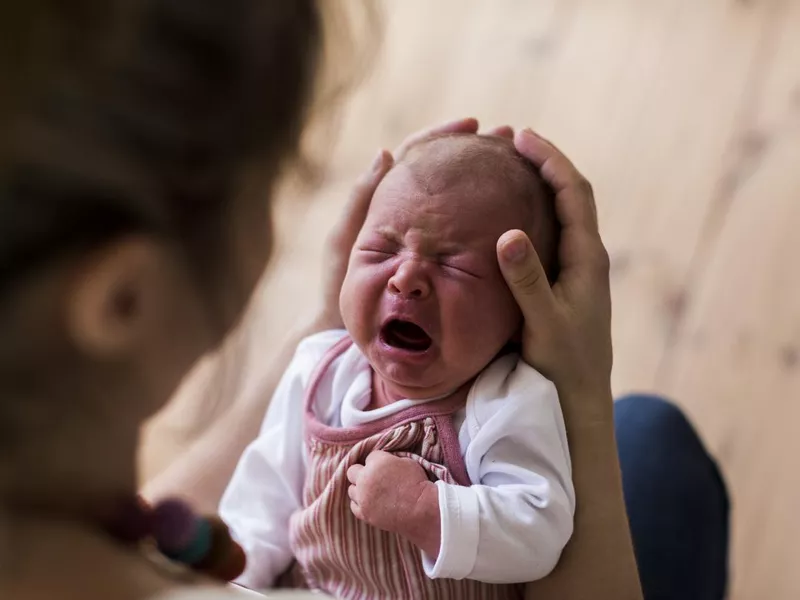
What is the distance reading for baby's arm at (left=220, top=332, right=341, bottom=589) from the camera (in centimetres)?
82

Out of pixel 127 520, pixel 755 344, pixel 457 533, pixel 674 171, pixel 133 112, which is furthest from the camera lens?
pixel 674 171

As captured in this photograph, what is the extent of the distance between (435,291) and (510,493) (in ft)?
0.59

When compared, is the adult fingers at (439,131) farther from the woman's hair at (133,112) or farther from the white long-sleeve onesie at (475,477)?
the woman's hair at (133,112)

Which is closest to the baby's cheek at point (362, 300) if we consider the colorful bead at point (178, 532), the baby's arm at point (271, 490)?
the baby's arm at point (271, 490)

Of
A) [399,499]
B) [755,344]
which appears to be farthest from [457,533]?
[755,344]

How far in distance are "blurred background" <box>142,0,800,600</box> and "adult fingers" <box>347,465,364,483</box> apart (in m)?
0.43

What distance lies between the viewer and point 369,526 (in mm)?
756

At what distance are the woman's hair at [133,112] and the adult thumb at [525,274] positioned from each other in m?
0.31

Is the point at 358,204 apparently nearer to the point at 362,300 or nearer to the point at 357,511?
the point at 362,300

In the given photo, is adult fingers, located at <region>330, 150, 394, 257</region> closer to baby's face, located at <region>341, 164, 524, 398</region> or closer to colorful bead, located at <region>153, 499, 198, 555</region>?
baby's face, located at <region>341, 164, 524, 398</region>

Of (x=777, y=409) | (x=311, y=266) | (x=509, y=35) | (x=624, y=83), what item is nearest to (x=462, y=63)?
(x=509, y=35)

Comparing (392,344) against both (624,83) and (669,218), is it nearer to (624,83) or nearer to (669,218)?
(669,218)

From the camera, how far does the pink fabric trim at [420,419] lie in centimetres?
75

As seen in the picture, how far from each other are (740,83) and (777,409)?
73 cm
